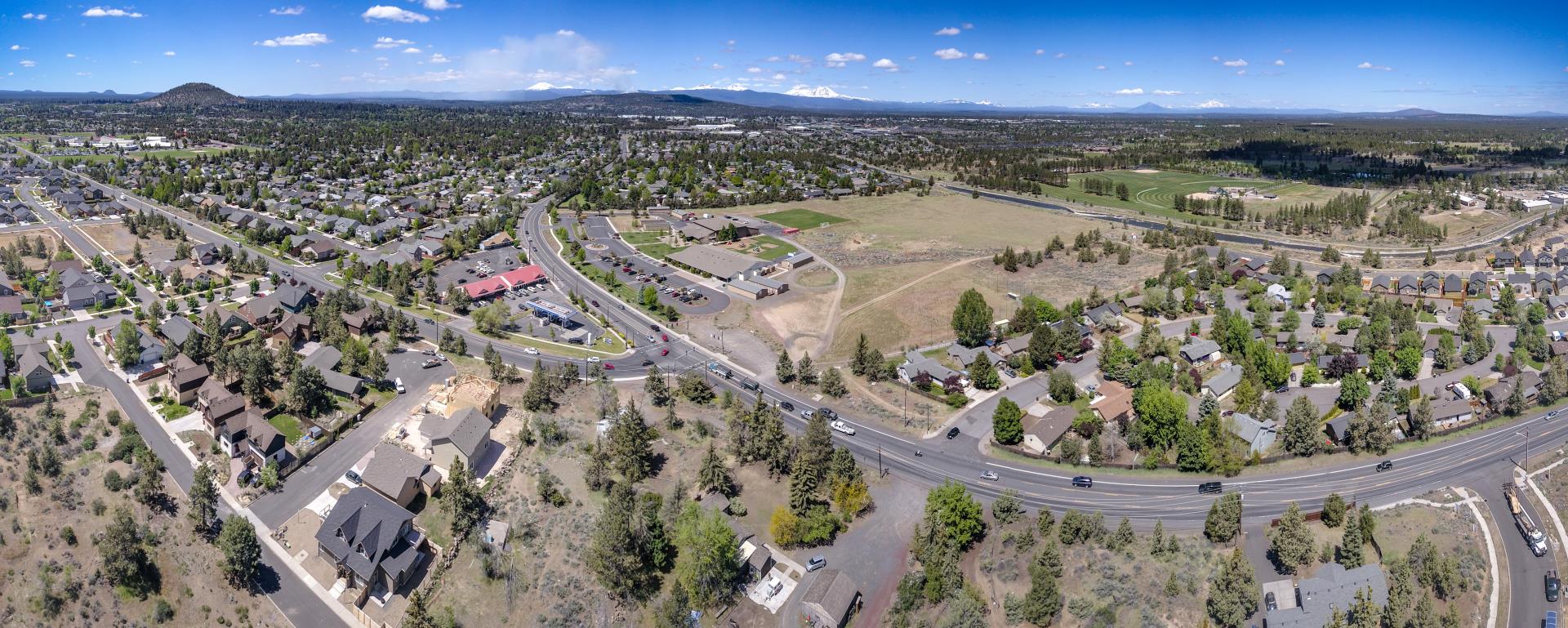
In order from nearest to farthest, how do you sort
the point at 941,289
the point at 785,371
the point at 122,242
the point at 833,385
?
the point at 833,385
the point at 785,371
the point at 941,289
the point at 122,242

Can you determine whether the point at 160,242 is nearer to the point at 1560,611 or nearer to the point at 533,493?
the point at 533,493

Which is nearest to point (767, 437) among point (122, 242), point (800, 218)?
point (800, 218)

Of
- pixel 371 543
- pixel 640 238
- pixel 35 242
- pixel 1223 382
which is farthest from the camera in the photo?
pixel 640 238

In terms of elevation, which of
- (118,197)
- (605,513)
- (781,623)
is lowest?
(781,623)

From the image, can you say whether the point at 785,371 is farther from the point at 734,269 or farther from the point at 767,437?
the point at 734,269

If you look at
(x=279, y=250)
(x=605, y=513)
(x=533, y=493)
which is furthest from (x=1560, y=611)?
(x=279, y=250)

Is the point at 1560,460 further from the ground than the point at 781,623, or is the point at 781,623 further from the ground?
the point at 1560,460
